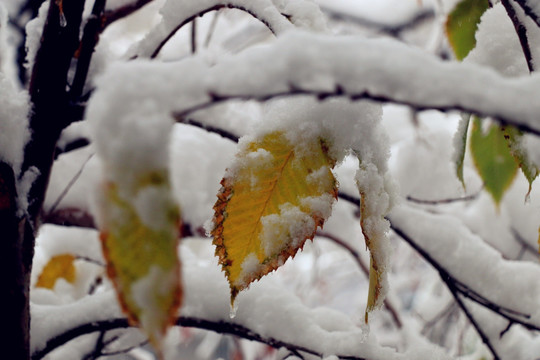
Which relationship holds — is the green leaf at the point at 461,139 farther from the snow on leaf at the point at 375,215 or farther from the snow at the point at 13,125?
the snow at the point at 13,125

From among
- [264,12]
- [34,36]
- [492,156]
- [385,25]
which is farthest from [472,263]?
[385,25]

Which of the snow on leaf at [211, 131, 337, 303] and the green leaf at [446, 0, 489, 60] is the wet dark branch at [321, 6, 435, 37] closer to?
the green leaf at [446, 0, 489, 60]

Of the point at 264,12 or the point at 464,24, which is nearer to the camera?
the point at 264,12

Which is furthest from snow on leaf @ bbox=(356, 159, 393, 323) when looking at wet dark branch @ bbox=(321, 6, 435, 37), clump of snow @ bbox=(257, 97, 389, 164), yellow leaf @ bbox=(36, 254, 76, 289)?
wet dark branch @ bbox=(321, 6, 435, 37)

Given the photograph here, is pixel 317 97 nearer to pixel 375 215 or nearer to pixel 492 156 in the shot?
pixel 375 215

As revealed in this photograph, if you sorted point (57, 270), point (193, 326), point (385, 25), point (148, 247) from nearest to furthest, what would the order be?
1. point (148, 247)
2. point (193, 326)
3. point (57, 270)
4. point (385, 25)

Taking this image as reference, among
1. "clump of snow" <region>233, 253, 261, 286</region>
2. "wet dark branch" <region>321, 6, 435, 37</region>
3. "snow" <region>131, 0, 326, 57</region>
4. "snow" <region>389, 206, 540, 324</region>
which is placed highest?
"wet dark branch" <region>321, 6, 435, 37</region>

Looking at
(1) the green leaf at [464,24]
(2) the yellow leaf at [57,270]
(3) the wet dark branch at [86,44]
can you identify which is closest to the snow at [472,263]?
(1) the green leaf at [464,24]
